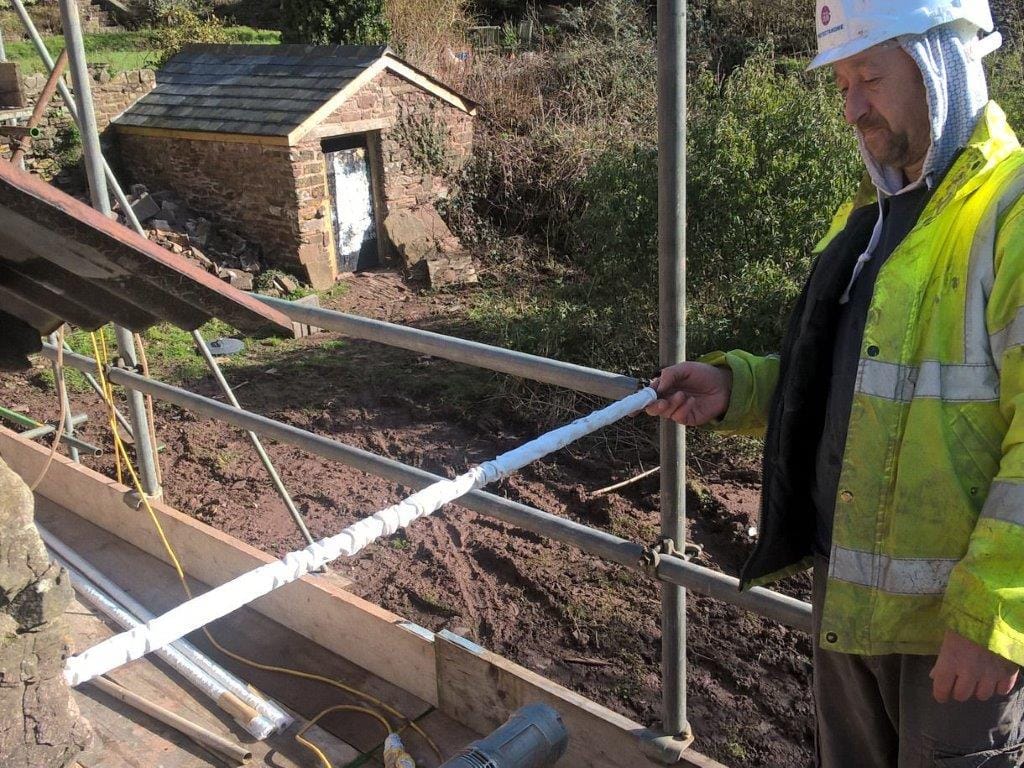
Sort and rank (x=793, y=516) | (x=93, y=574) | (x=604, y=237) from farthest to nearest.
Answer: (x=604, y=237) < (x=93, y=574) < (x=793, y=516)

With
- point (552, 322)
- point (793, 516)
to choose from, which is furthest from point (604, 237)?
point (793, 516)

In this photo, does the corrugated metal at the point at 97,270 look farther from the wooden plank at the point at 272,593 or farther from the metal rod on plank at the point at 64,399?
the metal rod on plank at the point at 64,399

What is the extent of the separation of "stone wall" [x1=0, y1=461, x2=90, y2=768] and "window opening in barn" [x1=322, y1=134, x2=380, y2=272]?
1108cm

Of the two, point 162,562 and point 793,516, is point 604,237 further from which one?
point 793,516

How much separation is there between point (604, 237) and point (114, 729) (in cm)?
599

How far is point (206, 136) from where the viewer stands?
12.1 metres

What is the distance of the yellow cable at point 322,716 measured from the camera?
3.08m

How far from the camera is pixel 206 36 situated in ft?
59.8

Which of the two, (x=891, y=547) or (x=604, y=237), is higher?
(x=891, y=547)

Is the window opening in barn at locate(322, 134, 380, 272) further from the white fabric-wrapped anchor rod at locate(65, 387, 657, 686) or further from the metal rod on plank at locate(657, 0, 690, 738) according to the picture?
the white fabric-wrapped anchor rod at locate(65, 387, 657, 686)

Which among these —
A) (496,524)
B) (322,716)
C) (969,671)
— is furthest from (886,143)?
(496,524)

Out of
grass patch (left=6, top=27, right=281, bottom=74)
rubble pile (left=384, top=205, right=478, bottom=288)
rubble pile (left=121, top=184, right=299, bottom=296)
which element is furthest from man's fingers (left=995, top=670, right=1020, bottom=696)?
grass patch (left=6, top=27, right=281, bottom=74)

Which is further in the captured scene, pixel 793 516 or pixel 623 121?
pixel 623 121

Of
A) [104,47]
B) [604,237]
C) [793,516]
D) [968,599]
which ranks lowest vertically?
[604,237]
